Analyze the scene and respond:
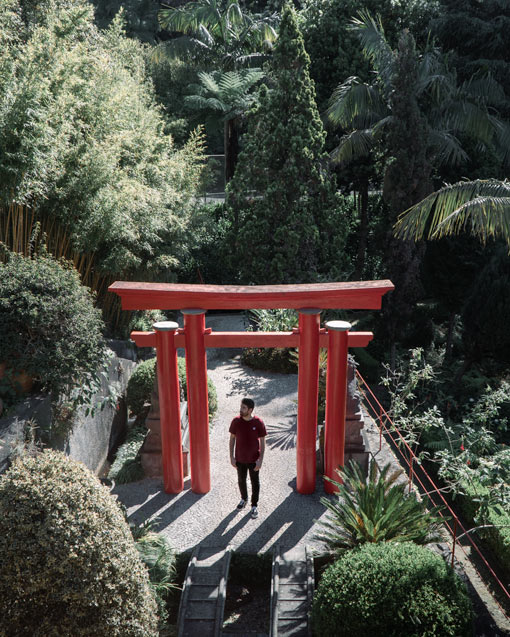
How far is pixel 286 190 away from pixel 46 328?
703 centimetres

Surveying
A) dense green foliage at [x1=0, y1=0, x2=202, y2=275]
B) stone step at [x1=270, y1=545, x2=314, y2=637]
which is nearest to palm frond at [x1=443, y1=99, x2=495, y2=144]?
dense green foliage at [x1=0, y1=0, x2=202, y2=275]

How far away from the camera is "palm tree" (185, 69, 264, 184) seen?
1739cm

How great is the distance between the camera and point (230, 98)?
17.5 metres

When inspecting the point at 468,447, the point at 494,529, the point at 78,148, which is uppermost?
the point at 78,148

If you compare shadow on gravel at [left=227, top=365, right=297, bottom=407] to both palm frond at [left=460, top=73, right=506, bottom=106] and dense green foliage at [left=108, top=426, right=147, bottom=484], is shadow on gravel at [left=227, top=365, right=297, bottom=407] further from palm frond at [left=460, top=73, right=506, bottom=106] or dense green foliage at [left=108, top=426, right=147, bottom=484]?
palm frond at [left=460, top=73, right=506, bottom=106]

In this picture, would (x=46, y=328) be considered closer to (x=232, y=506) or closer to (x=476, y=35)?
(x=232, y=506)

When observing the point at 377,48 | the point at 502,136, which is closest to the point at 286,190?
the point at 377,48

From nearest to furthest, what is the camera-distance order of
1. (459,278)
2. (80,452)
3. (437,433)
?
(80,452) → (437,433) → (459,278)

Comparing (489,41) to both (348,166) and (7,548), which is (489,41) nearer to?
(348,166)

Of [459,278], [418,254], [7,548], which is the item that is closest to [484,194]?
[418,254]

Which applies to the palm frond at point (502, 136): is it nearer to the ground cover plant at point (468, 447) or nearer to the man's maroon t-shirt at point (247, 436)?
the ground cover plant at point (468, 447)

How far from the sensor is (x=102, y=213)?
8.04 metres

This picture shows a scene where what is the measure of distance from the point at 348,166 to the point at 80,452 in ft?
33.5

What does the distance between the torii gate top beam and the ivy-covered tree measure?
19.4ft
